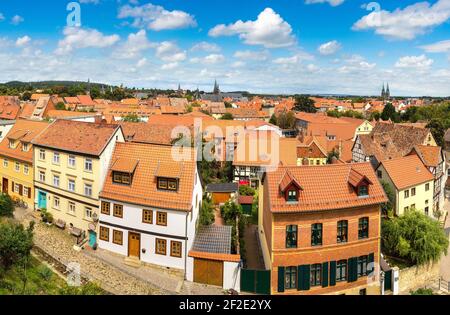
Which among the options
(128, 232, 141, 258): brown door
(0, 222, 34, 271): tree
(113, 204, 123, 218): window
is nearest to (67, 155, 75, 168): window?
(113, 204, 123, 218): window

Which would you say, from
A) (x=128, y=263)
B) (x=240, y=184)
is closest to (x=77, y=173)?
(x=128, y=263)

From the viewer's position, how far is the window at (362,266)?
2348cm

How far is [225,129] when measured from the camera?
68125mm

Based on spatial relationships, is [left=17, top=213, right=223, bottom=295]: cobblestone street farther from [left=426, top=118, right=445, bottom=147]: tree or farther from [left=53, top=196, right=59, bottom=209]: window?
[left=426, top=118, right=445, bottom=147]: tree

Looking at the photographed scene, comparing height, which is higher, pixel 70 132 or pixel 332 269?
pixel 70 132

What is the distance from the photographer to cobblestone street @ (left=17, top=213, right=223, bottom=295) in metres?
20.8

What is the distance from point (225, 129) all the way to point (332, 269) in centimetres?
4750

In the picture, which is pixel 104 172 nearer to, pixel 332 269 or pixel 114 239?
pixel 114 239

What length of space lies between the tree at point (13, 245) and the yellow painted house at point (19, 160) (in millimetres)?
13114

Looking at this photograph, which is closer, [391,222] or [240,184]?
[391,222]

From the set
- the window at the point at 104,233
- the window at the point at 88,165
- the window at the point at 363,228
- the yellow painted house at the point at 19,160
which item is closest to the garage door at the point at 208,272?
the window at the point at 104,233

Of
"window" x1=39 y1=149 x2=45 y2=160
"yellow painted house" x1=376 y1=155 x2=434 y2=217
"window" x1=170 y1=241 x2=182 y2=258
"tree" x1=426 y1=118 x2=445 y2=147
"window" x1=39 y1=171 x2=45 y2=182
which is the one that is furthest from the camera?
"tree" x1=426 y1=118 x2=445 y2=147

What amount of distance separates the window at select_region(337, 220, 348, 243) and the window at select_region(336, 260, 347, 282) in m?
1.27

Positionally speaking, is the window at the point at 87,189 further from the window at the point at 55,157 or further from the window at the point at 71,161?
the window at the point at 55,157
